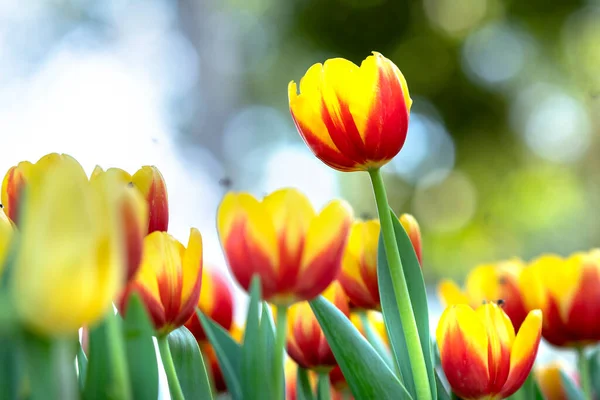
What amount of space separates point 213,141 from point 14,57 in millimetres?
1756

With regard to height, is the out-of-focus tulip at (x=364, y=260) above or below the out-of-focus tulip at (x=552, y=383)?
above

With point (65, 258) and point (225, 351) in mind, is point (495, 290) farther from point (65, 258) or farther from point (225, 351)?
point (65, 258)

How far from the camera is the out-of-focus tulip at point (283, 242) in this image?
0.91 ft

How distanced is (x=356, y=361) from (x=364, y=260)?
0.09 m

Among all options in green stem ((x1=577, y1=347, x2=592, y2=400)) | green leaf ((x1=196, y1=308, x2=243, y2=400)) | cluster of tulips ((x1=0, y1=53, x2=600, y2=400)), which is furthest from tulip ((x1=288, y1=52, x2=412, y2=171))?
green stem ((x1=577, y1=347, x2=592, y2=400))

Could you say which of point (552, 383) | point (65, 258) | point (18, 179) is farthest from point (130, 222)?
point (552, 383)

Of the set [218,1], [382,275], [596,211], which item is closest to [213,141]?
[218,1]

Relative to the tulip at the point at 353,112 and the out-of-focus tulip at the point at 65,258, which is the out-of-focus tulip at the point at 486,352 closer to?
the tulip at the point at 353,112

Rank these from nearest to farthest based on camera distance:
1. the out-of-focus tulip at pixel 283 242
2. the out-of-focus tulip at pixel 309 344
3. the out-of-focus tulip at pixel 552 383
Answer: the out-of-focus tulip at pixel 283 242 < the out-of-focus tulip at pixel 309 344 < the out-of-focus tulip at pixel 552 383

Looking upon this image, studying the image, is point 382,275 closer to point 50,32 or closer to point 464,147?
point 50,32

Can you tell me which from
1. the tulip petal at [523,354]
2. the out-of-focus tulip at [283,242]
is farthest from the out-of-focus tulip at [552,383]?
the out-of-focus tulip at [283,242]

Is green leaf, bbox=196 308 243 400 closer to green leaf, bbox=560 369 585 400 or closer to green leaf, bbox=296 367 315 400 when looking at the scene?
green leaf, bbox=296 367 315 400

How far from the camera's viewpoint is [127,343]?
25cm

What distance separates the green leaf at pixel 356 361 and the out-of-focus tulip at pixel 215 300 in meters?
0.12
